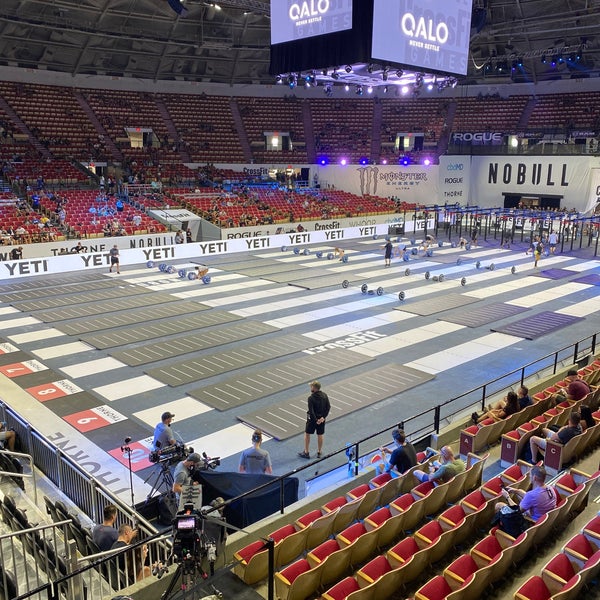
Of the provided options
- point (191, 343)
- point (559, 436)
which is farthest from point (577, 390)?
point (191, 343)

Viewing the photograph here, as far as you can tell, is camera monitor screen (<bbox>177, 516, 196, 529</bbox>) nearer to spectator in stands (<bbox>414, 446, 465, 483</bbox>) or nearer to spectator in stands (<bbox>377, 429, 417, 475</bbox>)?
spectator in stands (<bbox>377, 429, 417, 475</bbox>)

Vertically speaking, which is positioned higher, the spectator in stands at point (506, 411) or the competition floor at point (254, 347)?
the spectator in stands at point (506, 411)

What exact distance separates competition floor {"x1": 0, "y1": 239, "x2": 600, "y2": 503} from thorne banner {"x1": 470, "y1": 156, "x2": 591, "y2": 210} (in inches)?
690

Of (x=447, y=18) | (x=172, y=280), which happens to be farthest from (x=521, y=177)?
(x=172, y=280)

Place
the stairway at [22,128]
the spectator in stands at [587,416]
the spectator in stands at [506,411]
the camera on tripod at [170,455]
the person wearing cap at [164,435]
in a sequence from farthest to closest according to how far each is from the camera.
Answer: the stairway at [22,128] < the spectator in stands at [506,411] < the spectator in stands at [587,416] < the person wearing cap at [164,435] < the camera on tripod at [170,455]

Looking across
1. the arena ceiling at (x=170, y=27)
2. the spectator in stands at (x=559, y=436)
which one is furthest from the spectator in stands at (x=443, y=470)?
the arena ceiling at (x=170, y=27)

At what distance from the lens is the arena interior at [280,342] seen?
A: 282 inches

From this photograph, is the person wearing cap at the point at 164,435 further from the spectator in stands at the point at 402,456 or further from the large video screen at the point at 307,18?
the large video screen at the point at 307,18

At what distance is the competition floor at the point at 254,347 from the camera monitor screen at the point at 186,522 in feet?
14.9

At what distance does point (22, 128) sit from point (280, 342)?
36600 mm

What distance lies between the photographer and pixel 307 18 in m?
20.9

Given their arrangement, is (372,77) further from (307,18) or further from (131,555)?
(131,555)

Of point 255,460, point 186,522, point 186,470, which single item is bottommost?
point 255,460

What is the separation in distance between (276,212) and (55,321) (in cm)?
2494
